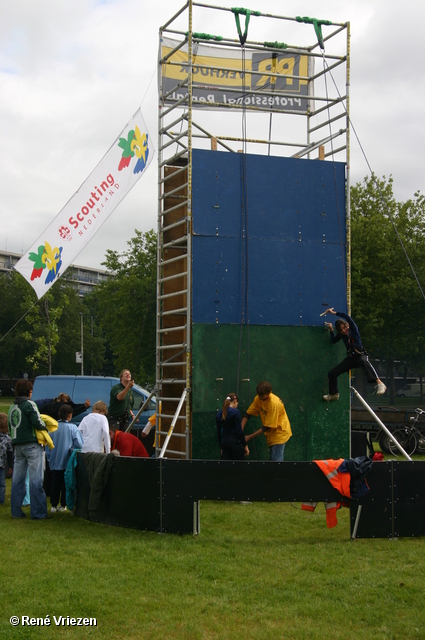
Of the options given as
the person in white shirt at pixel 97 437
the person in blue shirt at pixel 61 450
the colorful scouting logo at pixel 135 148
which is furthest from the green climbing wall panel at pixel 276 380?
the colorful scouting logo at pixel 135 148

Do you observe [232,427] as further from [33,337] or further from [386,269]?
[33,337]

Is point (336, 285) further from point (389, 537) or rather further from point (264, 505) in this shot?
point (389, 537)

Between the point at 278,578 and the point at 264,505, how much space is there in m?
4.30

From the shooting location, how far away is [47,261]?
11.6 meters

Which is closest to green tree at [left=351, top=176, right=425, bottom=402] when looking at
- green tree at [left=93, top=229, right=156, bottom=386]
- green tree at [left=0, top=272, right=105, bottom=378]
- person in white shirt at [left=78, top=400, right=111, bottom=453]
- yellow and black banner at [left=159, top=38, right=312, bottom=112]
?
green tree at [left=93, top=229, right=156, bottom=386]

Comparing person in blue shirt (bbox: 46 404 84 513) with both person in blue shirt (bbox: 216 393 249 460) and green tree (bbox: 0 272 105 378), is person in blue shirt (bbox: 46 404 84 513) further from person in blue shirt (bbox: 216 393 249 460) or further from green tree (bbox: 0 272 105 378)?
green tree (bbox: 0 272 105 378)

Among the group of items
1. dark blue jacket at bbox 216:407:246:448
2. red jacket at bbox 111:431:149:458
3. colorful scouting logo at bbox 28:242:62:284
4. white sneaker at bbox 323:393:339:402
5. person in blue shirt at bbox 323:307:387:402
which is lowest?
red jacket at bbox 111:431:149:458

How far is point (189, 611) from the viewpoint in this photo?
5965 millimetres

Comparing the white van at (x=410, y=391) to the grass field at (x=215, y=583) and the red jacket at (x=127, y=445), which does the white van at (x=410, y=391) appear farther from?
the grass field at (x=215, y=583)

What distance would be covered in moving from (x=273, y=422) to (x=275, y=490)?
8.29 ft

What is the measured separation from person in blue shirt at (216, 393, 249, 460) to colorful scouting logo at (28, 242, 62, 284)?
3.46 meters

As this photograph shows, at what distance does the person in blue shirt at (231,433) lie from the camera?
435 inches

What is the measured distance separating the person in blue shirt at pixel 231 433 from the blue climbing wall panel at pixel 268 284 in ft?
1.52

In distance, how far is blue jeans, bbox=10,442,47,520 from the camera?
1003 cm
